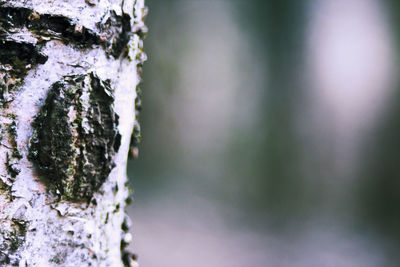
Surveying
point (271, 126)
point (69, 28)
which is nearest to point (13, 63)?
point (69, 28)

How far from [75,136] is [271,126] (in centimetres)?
221

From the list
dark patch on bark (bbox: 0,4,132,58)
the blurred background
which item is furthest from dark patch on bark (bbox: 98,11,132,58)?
the blurred background

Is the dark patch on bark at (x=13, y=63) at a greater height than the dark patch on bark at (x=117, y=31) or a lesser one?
lesser

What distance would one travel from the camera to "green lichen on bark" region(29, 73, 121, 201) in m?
0.23

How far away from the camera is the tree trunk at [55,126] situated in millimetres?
230

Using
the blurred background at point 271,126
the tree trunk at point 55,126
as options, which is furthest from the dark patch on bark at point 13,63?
the blurred background at point 271,126

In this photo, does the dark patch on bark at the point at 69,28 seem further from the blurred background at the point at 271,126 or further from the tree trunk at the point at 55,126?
the blurred background at the point at 271,126

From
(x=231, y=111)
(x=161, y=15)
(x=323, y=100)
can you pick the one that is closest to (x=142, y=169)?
(x=231, y=111)

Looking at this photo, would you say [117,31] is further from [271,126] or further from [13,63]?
[271,126]

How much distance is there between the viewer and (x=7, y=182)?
232mm

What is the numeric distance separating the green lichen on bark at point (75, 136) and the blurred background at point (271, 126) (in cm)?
169

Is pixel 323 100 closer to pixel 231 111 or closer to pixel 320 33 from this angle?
pixel 320 33

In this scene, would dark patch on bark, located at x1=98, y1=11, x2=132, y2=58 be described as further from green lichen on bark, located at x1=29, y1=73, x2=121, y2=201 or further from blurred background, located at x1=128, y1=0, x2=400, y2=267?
blurred background, located at x1=128, y1=0, x2=400, y2=267

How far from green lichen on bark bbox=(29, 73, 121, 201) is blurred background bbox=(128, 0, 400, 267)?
1.69 m
